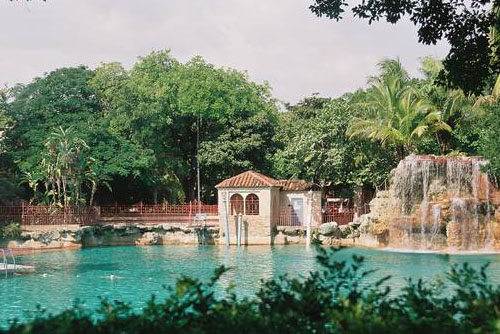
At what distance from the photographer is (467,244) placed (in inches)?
1112

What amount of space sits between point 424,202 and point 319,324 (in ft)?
84.8

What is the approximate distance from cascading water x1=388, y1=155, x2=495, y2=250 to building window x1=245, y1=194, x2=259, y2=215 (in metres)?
7.44

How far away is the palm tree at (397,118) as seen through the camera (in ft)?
109

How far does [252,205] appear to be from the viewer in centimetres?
3528

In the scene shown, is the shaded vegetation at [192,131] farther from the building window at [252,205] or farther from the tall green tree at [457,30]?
the tall green tree at [457,30]

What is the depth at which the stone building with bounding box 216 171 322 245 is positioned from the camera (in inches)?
1341

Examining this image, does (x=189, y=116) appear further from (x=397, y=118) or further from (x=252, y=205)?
(x=397, y=118)

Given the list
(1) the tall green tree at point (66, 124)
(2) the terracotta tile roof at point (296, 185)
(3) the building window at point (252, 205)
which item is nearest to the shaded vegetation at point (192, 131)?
(1) the tall green tree at point (66, 124)

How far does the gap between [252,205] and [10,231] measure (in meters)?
12.1

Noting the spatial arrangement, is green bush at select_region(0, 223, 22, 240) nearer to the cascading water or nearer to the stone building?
Result: the stone building

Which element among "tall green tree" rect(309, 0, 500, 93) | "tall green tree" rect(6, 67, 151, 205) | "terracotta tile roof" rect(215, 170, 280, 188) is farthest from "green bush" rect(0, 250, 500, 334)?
"tall green tree" rect(6, 67, 151, 205)

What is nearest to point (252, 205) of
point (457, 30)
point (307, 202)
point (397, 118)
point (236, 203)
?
point (236, 203)

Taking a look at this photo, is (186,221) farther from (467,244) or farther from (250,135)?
(467,244)

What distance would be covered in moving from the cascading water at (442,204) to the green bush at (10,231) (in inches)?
684
